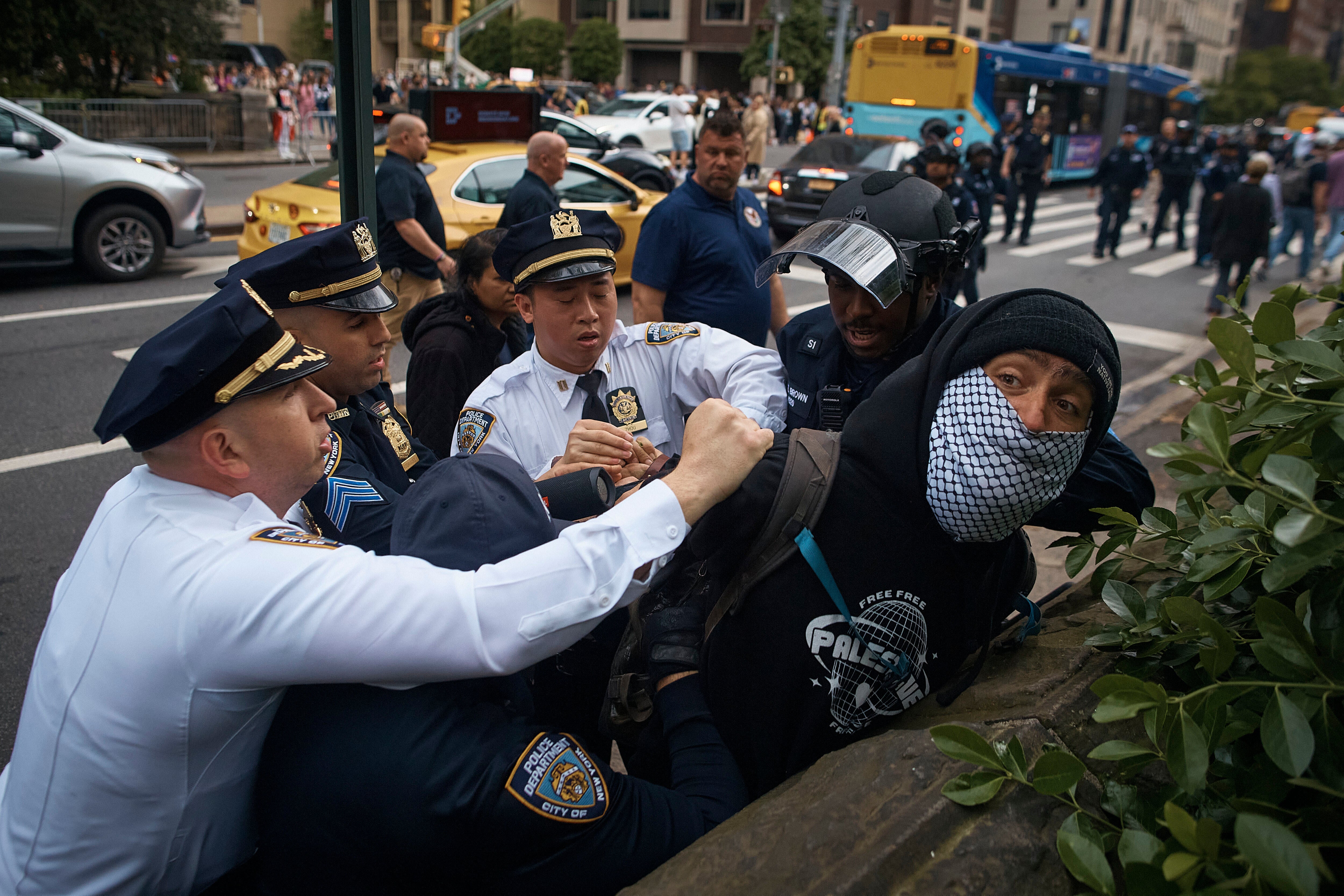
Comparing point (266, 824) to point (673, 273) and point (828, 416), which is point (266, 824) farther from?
point (673, 273)

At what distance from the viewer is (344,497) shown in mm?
2031

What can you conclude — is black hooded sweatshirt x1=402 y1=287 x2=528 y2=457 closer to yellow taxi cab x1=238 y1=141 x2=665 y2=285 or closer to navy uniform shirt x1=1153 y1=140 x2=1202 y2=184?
yellow taxi cab x1=238 y1=141 x2=665 y2=285

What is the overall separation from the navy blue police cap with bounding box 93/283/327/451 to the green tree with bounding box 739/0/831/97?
46.5 meters

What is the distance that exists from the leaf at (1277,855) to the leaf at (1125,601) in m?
0.67

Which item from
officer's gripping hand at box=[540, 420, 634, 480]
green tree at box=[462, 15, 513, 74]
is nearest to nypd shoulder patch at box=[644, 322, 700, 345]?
officer's gripping hand at box=[540, 420, 634, 480]

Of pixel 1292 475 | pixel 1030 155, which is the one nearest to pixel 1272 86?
pixel 1030 155

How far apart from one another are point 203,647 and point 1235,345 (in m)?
1.47

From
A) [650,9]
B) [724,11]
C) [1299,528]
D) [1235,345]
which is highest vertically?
[650,9]

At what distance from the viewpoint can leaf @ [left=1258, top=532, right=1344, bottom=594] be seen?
1.04 m

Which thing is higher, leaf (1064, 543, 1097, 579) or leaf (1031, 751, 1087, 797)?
leaf (1064, 543, 1097, 579)

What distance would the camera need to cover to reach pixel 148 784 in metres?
1.34

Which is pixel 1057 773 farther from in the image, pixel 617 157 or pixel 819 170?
pixel 617 157

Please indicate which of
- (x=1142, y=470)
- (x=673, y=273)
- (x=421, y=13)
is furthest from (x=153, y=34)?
(x=421, y=13)

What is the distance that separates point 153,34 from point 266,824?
24201mm
